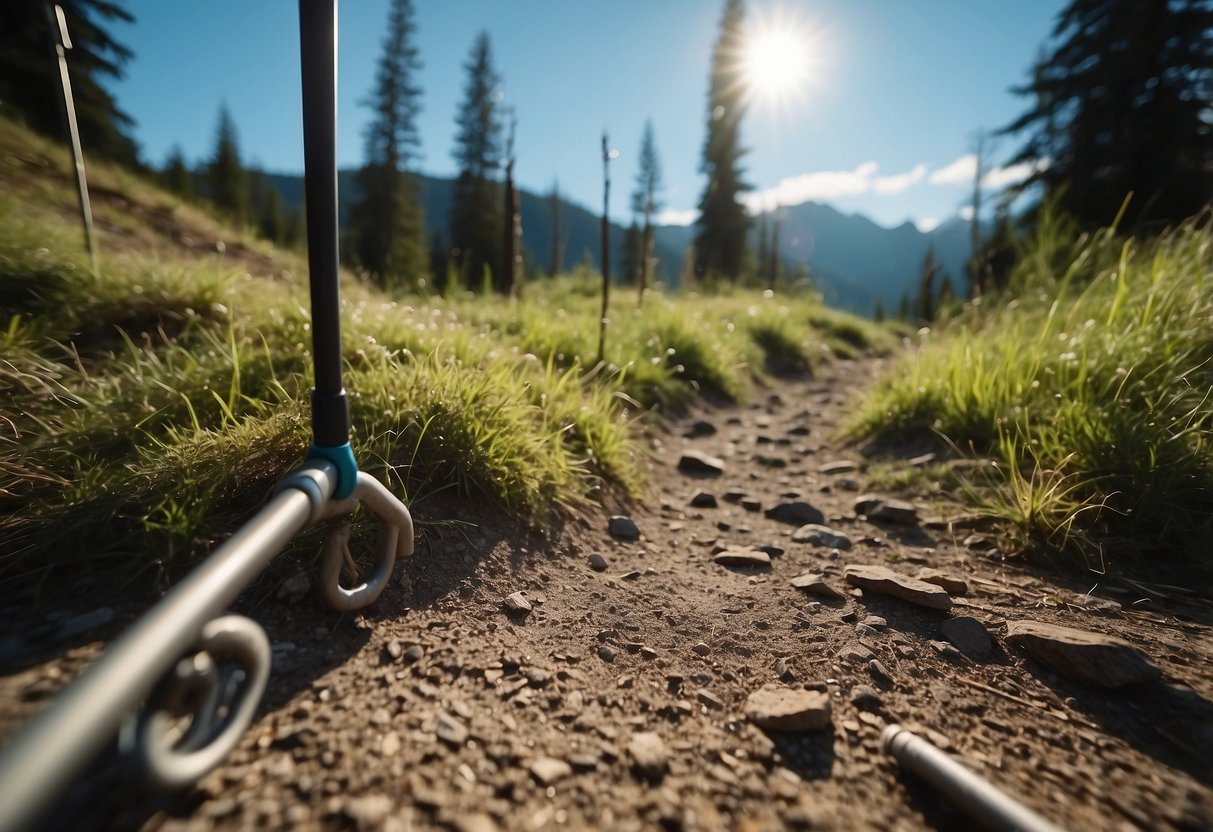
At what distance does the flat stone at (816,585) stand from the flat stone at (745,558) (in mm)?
175

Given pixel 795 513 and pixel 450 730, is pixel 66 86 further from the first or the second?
pixel 795 513

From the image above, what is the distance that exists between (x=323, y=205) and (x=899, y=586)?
6.43 ft

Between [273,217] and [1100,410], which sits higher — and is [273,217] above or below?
above

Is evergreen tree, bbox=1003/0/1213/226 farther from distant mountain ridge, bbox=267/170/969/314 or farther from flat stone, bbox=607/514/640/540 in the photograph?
distant mountain ridge, bbox=267/170/969/314

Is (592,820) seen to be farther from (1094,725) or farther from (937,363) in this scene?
(937,363)

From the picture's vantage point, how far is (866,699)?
1247mm

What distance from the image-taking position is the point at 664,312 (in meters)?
6.25

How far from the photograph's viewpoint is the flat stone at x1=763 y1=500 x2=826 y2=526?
103 inches

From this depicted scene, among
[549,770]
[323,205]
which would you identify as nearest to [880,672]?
[549,770]

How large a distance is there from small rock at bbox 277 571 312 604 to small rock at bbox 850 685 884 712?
1415 millimetres

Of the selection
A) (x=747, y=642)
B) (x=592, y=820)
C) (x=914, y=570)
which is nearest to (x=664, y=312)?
(x=914, y=570)

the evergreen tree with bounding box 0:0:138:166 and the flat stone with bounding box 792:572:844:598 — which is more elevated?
the evergreen tree with bounding box 0:0:138:166

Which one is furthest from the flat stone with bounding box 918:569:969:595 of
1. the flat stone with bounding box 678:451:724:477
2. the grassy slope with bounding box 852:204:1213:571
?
the flat stone with bounding box 678:451:724:477

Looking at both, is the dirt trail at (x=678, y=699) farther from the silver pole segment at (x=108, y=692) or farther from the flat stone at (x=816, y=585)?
the silver pole segment at (x=108, y=692)
